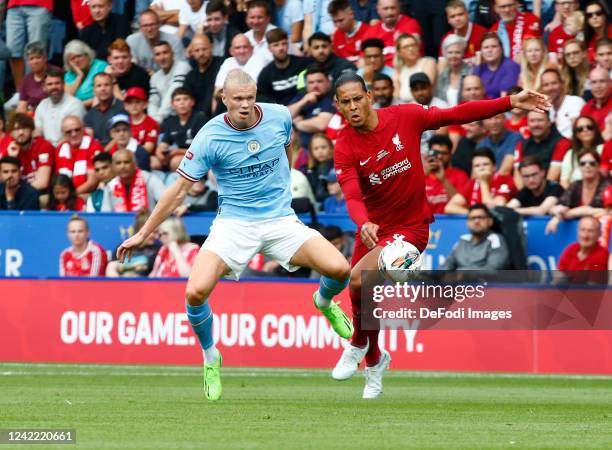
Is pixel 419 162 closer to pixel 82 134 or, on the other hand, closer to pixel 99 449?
pixel 99 449

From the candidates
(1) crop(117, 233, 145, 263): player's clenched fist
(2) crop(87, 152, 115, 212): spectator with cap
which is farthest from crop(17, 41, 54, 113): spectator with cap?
(1) crop(117, 233, 145, 263): player's clenched fist

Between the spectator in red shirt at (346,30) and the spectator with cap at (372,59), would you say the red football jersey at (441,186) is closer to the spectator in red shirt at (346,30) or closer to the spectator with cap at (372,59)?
the spectator with cap at (372,59)

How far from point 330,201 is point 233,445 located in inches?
396

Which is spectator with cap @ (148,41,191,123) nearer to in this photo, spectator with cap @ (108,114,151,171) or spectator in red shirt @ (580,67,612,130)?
spectator with cap @ (108,114,151,171)

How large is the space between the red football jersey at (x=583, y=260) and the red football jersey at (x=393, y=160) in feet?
15.1

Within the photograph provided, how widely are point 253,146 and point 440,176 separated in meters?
6.70

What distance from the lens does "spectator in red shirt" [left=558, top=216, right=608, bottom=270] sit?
16219mm

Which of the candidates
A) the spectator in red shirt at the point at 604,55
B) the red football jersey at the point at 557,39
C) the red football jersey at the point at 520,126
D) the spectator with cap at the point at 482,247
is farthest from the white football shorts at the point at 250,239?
the red football jersey at the point at 557,39

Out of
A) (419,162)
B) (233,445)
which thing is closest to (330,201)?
(419,162)

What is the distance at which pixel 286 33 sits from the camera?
20469 mm

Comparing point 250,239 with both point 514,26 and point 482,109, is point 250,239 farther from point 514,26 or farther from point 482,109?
point 514,26

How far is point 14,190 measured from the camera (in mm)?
19719

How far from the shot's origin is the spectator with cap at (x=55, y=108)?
21406mm

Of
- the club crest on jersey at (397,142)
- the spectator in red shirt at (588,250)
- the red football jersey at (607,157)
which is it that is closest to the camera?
the club crest on jersey at (397,142)
